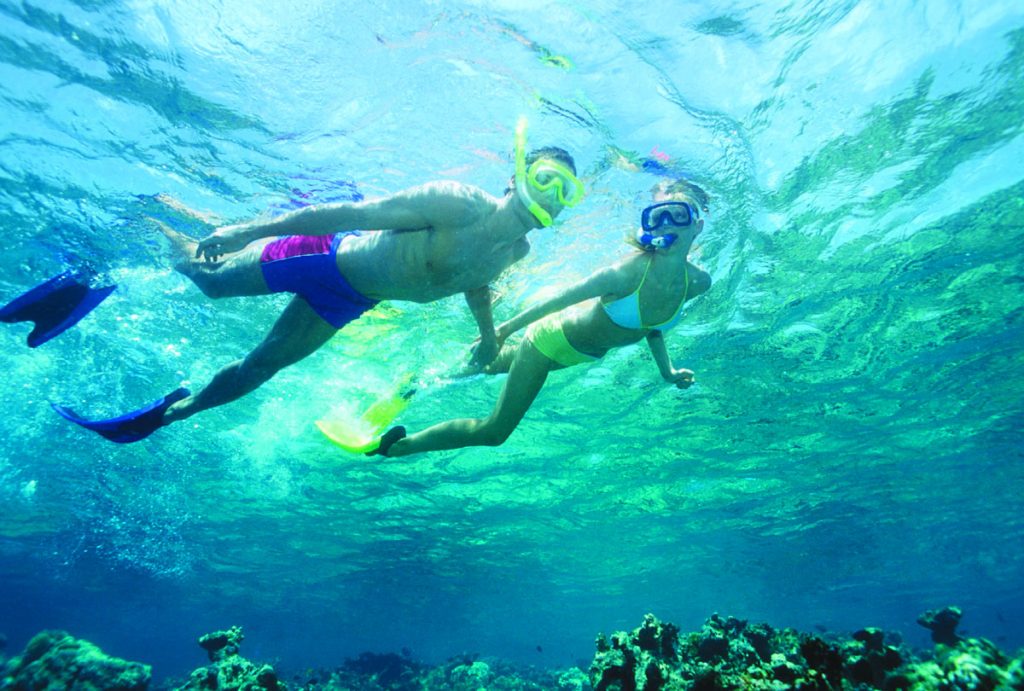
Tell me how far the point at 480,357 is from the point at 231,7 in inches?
222

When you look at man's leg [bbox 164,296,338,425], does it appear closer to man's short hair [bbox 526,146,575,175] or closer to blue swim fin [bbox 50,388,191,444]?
blue swim fin [bbox 50,388,191,444]

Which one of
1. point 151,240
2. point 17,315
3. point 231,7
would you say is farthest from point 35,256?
point 231,7

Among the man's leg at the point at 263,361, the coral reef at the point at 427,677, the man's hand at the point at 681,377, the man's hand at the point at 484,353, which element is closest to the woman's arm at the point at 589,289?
the man's hand at the point at 484,353

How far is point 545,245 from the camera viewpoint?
973 cm

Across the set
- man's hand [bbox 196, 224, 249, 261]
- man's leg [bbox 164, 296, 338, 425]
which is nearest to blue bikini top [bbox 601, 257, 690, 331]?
man's leg [bbox 164, 296, 338, 425]

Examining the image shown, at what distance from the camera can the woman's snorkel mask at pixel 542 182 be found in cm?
433

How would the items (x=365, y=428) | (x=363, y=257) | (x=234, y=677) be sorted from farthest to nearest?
(x=365, y=428) → (x=234, y=677) → (x=363, y=257)

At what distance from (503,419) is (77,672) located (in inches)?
328

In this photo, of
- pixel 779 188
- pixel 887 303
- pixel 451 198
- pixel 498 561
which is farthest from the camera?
pixel 498 561

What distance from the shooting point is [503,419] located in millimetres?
5559

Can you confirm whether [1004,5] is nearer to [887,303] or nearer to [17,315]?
[887,303]

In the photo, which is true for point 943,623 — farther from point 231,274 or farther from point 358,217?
point 231,274

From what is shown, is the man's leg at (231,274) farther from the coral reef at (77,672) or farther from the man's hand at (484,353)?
the coral reef at (77,672)

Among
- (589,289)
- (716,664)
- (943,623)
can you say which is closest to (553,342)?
(589,289)
